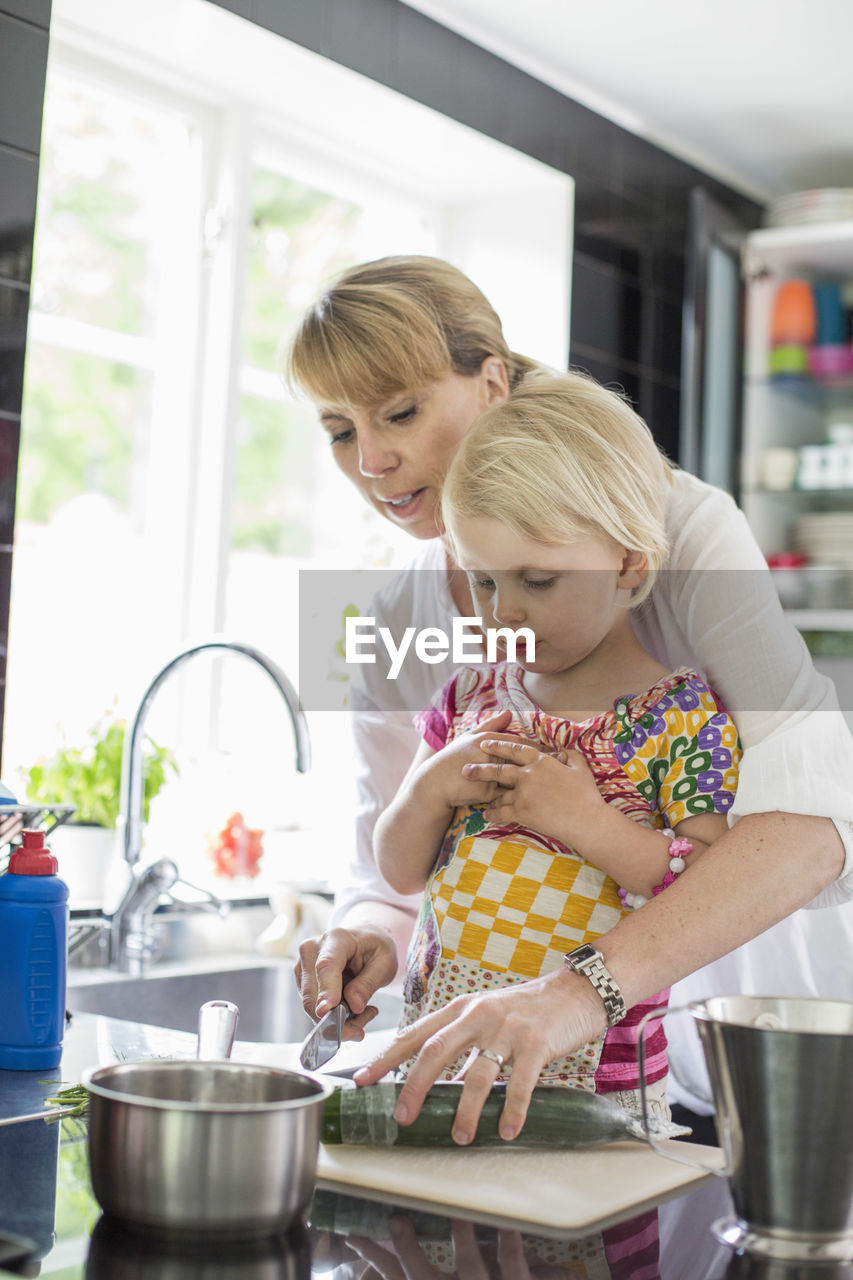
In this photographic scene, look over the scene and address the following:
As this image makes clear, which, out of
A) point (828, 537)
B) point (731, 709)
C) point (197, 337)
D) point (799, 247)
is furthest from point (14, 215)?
point (828, 537)

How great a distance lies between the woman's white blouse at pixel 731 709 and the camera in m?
1.22

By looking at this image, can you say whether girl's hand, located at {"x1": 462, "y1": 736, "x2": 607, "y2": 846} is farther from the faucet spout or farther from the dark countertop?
the faucet spout

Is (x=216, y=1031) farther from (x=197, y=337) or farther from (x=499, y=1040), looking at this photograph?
(x=197, y=337)

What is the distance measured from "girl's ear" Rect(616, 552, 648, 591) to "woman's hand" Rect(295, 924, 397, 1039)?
0.41m

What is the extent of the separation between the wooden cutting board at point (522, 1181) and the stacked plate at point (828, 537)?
3106 mm

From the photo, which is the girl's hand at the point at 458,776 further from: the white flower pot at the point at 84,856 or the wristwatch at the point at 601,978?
the white flower pot at the point at 84,856

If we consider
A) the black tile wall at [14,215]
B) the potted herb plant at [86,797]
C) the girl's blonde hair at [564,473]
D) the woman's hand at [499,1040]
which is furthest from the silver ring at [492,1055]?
the potted herb plant at [86,797]

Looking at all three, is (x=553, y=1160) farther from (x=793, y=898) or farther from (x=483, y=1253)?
(x=793, y=898)

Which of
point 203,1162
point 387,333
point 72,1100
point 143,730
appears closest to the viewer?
point 203,1162

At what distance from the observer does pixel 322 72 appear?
277 cm

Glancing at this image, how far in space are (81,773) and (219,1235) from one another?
1.55 metres

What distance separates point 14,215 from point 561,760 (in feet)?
4.08

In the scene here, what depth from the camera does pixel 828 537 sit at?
3971mm

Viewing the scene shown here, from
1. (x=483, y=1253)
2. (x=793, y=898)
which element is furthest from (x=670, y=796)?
(x=483, y=1253)
